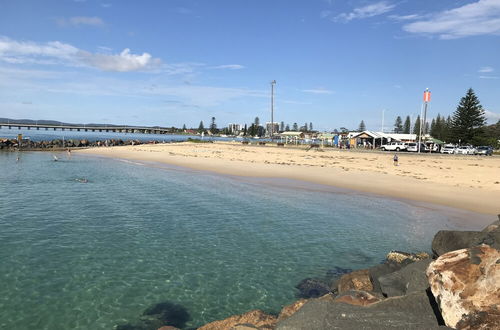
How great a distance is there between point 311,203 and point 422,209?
22.3ft

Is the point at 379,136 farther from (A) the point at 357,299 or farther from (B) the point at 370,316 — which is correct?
(B) the point at 370,316

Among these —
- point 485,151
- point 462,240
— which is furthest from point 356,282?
point 485,151

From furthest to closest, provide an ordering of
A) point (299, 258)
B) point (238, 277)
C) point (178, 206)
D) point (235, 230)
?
point (178, 206) → point (235, 230) → point (299, 258) → point (238, 277)

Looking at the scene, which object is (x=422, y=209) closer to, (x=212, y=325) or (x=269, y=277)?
(x=269, y=277)

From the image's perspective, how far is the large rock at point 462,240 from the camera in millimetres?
9016

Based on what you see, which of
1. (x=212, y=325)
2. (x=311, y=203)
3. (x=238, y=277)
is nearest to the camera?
(x=212, y=325)

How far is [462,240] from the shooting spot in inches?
372

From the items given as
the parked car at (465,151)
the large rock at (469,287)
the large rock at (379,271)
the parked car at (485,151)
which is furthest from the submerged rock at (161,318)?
the parked car at (485,151)

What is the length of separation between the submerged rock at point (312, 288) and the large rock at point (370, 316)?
376cm

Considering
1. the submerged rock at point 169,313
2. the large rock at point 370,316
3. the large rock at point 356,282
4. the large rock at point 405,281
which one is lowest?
the submerged rock at point 169,313

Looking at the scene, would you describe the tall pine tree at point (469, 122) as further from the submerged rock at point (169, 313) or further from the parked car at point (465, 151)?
the submerged rock at point (169, 313)

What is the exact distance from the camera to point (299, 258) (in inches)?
505

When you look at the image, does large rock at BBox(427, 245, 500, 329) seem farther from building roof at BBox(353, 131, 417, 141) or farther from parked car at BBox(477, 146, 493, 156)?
building roof at BBox(353, 131, 417, 141)

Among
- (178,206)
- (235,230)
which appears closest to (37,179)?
(178,206)
